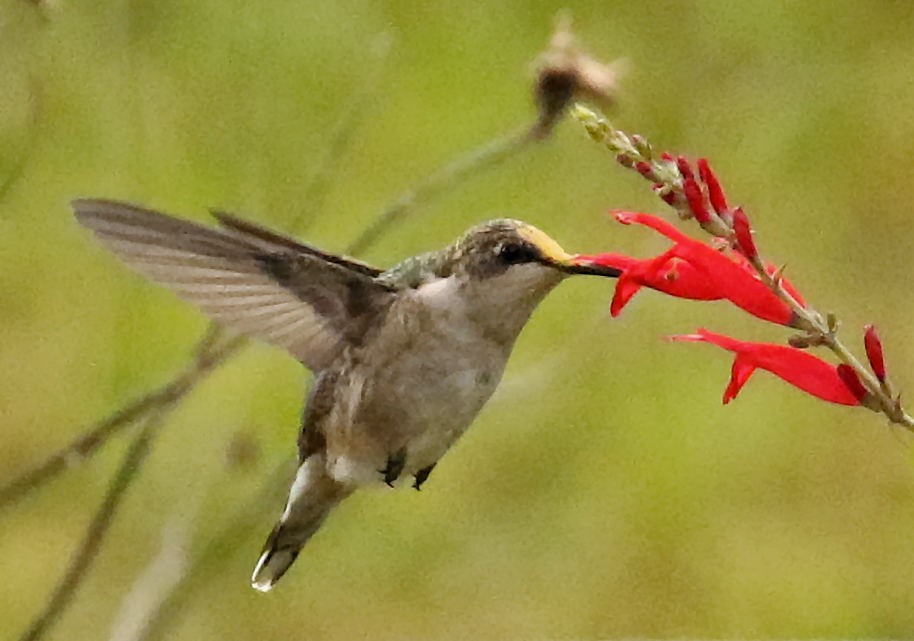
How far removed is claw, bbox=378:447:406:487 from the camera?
3.14 feet

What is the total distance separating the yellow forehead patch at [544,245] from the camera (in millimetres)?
797

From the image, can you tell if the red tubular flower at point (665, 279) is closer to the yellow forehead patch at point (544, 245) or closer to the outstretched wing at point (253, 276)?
the yellow forehead patch at point (544, 245)

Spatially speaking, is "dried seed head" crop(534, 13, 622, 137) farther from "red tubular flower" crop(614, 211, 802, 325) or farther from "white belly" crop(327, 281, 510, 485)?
"red tubular flower" crop(614, 211, 802, 325)

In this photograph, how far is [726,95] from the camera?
2.41 metres

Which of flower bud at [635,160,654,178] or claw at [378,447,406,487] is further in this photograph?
claw at [378,447,406,487]

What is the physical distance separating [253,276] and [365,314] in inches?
4.1

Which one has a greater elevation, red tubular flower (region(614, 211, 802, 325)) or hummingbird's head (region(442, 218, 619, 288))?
red tubular flower (region(614, 211, 802, 325))

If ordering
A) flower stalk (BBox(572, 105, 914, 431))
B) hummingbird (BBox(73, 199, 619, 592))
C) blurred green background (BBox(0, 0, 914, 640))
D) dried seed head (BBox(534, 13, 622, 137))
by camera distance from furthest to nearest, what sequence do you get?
blurred green background (BBox(0, 0, 914, 640)), dried seed head (BBox(534, 13, 622, 137)), hummingbird (BBox(73, 199, 619, 592)), flower stalk (BBox(572, 105, 914, 431))

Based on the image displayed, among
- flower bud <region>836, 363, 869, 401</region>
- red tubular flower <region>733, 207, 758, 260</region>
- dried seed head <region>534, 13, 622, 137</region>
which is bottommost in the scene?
flower bud <region>836, 363, 869, 401</region>

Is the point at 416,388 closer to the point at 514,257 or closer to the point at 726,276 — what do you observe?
the point at 514,257

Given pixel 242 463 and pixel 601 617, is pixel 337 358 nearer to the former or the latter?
pixel 242 463

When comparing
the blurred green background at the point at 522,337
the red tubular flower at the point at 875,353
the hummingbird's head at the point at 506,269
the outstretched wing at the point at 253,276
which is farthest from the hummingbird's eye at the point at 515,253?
the blurred green background at the point at 522,337

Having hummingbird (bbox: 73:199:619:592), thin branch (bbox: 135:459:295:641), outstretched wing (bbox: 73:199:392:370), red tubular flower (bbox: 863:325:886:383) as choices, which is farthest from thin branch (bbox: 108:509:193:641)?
red tubular flower (bbox: 863:325:886:383)

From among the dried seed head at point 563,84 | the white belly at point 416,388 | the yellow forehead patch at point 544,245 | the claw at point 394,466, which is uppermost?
the dried seed head at point 563,84
